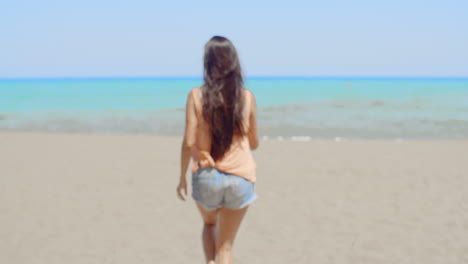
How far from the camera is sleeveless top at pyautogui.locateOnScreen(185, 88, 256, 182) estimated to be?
3.01 meters

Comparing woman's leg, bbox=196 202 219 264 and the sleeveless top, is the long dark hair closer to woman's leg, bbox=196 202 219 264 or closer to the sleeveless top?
the sleeveless top

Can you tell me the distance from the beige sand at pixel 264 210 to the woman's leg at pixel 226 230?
1.54 meters

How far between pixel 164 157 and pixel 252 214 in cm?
488

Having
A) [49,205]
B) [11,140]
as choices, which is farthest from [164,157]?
[11,140]

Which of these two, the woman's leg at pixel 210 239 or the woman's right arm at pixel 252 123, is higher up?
the woman's right arm at pixel 252 123

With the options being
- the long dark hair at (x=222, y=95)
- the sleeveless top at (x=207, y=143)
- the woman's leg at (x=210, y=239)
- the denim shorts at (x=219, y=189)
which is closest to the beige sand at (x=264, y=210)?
the woman's leg at (x=210, y=239)

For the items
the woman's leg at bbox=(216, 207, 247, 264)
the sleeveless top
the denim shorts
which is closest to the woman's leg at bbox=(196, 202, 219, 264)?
the woman's leg at bbox=(216, 207, 247, 264)

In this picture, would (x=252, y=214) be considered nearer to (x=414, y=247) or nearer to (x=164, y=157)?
(x=414, y=247)

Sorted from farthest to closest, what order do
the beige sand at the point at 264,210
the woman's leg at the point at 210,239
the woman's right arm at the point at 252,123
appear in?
1. the beige sand at the point at 264,210
2. the woman's leg at the point at 210,239
3. the woman's right arm at the point at 252,123

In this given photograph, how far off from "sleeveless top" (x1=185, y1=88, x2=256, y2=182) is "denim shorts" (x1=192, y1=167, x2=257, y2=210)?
0.10ft

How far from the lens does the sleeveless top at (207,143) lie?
301 cm

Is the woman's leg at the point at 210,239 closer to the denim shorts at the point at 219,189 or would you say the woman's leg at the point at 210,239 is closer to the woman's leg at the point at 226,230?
the woman's leg at the point at 226,230

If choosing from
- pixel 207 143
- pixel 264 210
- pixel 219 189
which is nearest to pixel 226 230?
pixel 219 189

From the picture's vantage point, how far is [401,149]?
12.2 metres
